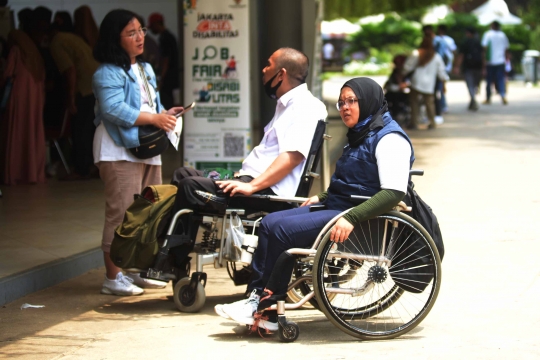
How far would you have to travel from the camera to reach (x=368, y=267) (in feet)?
16.8

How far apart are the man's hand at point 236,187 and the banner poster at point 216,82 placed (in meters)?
3.44

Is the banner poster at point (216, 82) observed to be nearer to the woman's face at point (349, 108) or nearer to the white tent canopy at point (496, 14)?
the woman's face at point (349, 108)

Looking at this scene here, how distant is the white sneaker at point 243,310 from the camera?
503cm

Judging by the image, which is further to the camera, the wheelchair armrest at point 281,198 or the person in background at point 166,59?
the person in background at point 166,59

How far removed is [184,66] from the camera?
350 inches

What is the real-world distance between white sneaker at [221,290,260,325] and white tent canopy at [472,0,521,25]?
3430 cm

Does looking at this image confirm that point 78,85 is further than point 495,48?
No

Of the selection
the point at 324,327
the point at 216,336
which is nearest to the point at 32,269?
the point at 216,336

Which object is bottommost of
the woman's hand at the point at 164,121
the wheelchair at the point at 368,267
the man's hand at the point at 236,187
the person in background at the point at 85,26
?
the wheelchair at the point at 368,267

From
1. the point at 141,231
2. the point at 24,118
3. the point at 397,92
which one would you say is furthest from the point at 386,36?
the point at 141,231

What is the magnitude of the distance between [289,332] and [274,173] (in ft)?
3.53

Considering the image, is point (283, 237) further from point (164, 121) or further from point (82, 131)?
point (82, 131)

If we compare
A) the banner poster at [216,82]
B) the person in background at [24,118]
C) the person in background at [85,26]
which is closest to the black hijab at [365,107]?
the banner poster at [216,82]

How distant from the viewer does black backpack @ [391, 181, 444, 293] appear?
5031mm
